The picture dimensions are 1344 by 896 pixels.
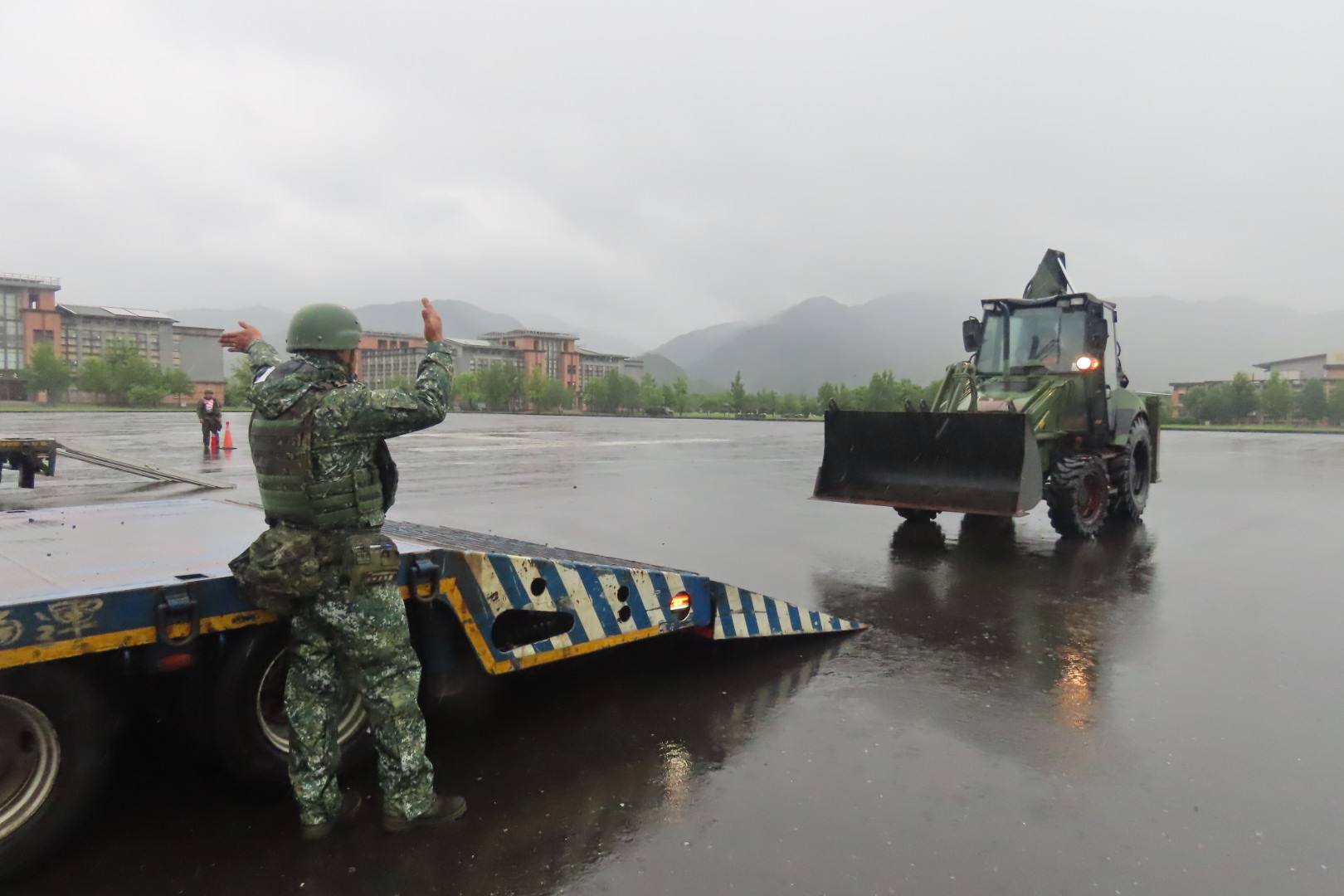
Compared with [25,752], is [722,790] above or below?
below

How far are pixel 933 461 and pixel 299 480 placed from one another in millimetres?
7762

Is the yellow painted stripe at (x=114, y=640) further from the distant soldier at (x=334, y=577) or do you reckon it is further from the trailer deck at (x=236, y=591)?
the distant soldier at (x=334, y=577)

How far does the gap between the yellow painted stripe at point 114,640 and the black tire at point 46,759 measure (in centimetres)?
10

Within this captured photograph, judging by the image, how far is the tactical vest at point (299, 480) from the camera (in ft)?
10.4

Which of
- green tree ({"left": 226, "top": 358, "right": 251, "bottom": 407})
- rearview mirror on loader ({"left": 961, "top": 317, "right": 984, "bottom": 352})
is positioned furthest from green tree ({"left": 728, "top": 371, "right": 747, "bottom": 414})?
rearview mirror on loader ({"left": 961, "top": 317, "right": 984, "bottom": 352})

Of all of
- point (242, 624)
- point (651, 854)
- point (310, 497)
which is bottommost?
point (651, 854)

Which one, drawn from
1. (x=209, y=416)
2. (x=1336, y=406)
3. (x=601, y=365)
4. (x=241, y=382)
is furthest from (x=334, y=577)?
(x=601, y=365)

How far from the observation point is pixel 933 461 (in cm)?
957

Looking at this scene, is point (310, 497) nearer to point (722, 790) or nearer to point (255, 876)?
point (255, 876)

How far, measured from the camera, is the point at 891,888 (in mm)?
2893

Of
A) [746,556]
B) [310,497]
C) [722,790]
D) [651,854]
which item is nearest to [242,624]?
[310,497]

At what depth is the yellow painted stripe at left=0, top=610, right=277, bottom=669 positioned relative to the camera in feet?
8.73

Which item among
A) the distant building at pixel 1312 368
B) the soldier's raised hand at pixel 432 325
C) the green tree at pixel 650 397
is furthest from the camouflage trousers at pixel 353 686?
the distant building at pixel 1312 368

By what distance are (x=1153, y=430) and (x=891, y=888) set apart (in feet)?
37.4
